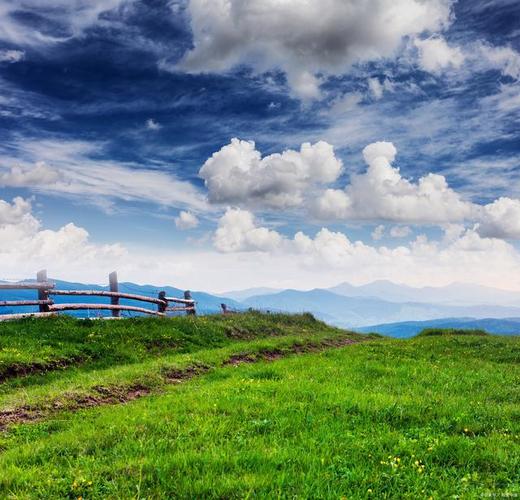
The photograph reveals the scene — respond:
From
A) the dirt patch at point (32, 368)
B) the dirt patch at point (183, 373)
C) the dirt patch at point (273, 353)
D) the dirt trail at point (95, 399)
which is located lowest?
the dirt patch at point (273, 353)

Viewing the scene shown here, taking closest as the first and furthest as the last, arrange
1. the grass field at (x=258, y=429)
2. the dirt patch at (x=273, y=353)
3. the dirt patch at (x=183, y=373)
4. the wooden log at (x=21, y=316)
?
the grass field at (x=258, y=429)
the dirt patch at (x=183, y=373)
the dirt patch at (x=273, y=353)
the wooden log at (x=21, y=316)

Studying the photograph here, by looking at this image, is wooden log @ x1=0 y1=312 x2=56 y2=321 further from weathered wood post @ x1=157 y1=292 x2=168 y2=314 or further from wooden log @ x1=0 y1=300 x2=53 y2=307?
weathered wood post @ x1=157 y1=292 x2=168 y2=314

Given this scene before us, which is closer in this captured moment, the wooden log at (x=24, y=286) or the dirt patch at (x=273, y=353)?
the dirt patch at (x=273, y=353)

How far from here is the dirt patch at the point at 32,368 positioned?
16.9m

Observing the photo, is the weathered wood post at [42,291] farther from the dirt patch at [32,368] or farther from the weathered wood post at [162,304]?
the weathered wood post at [162,304]

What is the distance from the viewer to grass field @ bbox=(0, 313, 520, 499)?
6781 mm

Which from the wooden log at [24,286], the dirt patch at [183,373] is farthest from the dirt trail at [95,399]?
Answer: the wooden log at [24,286]

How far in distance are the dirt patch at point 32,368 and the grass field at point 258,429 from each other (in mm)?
74

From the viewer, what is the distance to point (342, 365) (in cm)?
1803

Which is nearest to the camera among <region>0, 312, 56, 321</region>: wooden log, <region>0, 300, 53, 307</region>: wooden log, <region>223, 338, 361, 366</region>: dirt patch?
<region>223, 338, 361, 366</region>: dirt patch

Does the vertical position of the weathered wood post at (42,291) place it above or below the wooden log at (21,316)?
above

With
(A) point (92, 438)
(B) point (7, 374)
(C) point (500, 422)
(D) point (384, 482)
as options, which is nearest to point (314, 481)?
(D) point (384, 482)

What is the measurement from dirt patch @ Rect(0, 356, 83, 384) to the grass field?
0.24 ft

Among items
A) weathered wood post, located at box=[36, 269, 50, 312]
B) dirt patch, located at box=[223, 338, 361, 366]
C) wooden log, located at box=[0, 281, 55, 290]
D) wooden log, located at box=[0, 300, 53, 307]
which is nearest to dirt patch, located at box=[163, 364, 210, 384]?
dirt patch, located at box=[223, 338, 361, 366]
